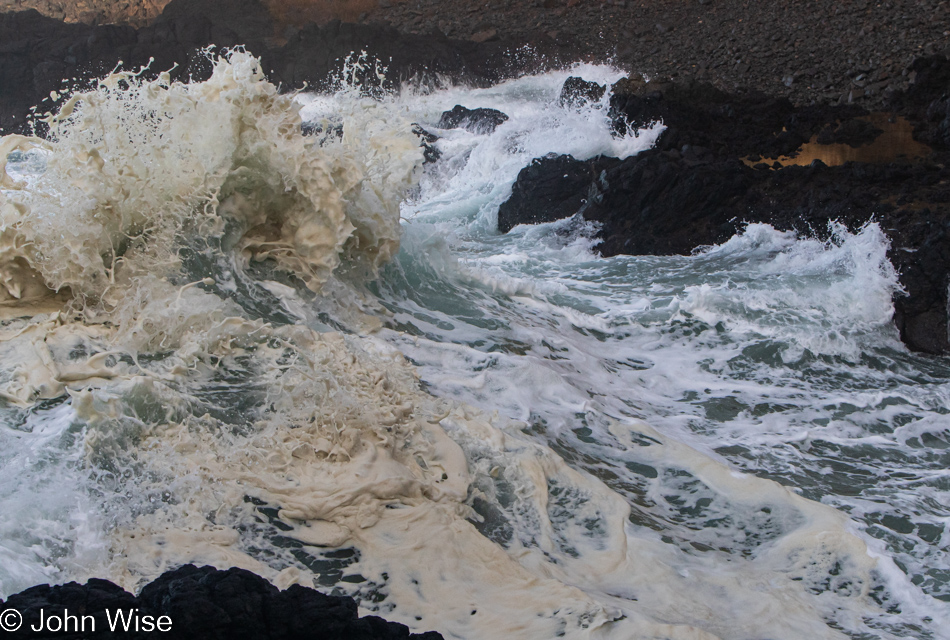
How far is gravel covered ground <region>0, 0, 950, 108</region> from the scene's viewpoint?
1202cm

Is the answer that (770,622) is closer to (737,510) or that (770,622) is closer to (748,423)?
(737,510)

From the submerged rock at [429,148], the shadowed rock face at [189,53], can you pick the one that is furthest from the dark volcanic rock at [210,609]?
the shadowed rock face at [189,53]

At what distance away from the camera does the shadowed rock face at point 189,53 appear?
15656 mm

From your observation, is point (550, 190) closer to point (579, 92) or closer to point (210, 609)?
point (579, 92)

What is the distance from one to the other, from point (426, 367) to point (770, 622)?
2.01 metres

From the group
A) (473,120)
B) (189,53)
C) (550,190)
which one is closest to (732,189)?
(550,190)

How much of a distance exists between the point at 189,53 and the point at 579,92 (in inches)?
357

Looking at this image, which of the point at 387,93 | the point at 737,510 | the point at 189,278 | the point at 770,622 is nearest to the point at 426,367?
the point at 189,278

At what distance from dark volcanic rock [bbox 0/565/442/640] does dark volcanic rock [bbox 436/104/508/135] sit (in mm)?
9811

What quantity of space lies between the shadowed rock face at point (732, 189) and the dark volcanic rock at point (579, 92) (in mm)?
3005

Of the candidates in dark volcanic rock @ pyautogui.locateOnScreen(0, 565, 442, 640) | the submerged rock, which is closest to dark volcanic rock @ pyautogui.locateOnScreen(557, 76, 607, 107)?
the submerged rock

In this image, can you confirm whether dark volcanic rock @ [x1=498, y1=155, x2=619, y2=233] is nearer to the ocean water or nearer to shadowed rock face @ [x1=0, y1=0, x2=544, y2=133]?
the ocean water

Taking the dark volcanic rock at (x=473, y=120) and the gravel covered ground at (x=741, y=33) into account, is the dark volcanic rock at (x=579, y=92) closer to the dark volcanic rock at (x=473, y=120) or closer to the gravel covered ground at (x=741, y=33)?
the dark volcanic rock at (x=473, y=120)

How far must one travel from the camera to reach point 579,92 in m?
12.5
